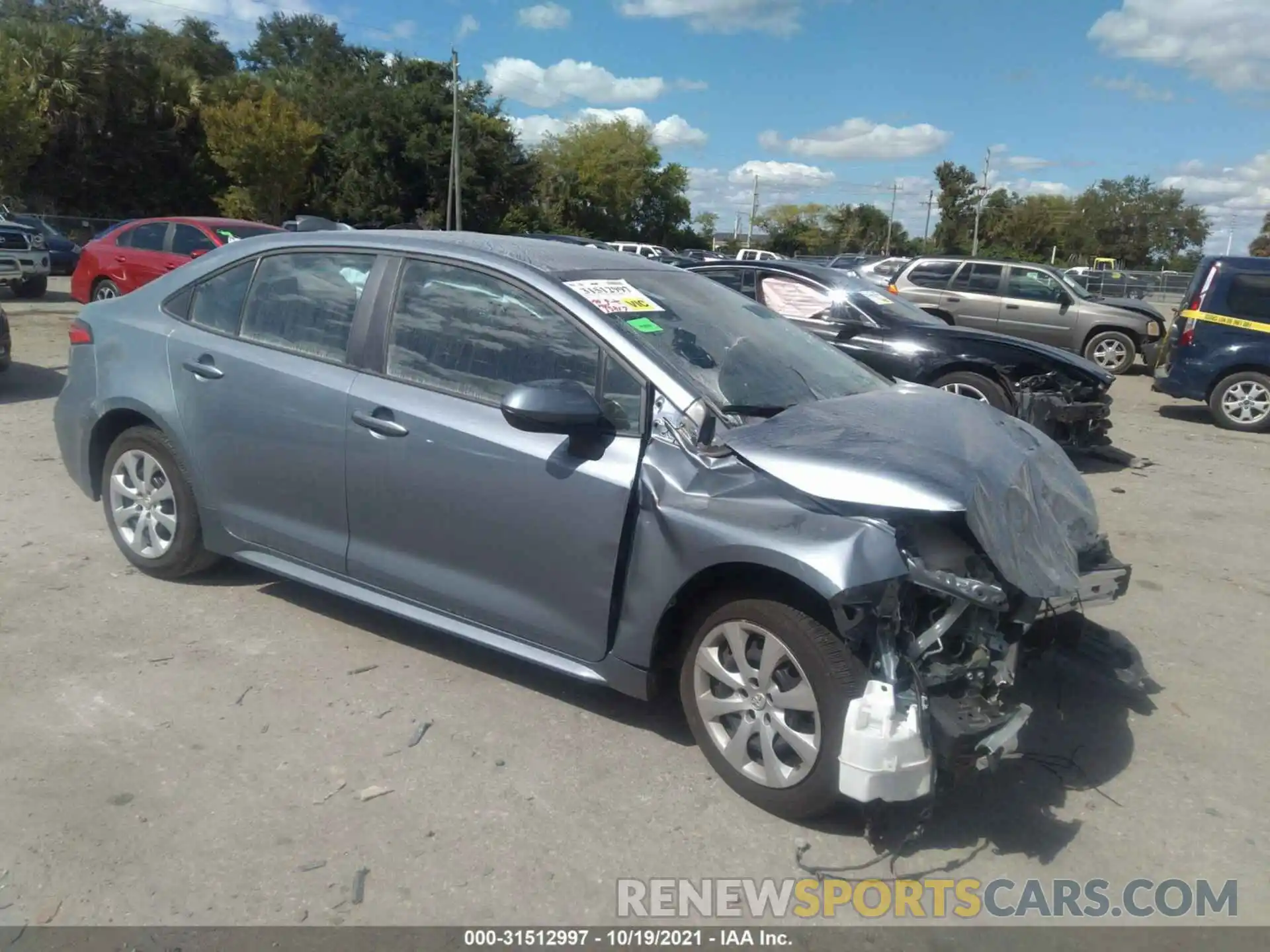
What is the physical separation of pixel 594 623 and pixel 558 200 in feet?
195

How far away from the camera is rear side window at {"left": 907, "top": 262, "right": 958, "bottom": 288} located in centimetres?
1683

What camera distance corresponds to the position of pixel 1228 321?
11.2 meters

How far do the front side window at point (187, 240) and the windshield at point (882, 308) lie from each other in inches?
366

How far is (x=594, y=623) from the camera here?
3.67m

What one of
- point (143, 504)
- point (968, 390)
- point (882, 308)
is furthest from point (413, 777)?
point (882, 308)

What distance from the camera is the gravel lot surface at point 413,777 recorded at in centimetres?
304

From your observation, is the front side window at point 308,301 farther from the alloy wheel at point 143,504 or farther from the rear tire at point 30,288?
the rear tire at point 30,288

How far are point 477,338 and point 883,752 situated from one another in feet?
7.02

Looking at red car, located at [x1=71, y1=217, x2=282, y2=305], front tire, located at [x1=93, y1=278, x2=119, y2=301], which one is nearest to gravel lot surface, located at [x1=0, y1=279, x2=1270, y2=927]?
red car, located at [x1=71, y1=217, x2=282, y2=305]

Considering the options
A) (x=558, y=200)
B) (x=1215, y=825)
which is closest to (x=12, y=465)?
(x=1215, y=825)

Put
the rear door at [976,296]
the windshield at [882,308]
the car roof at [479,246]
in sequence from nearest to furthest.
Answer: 1. the car roof at [479,246]
2. the windshield at [882,308]
3. the rear door at [976,296]

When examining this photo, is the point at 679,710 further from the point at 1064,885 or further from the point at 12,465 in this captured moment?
the point at 12,465

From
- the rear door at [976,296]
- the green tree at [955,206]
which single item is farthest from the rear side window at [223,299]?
the green tree at [955,206]

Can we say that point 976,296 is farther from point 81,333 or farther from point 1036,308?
point 81,333
